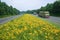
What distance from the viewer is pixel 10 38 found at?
7.94 m

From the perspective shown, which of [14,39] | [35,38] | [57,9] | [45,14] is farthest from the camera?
[57,9]

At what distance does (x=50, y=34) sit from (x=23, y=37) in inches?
81.3

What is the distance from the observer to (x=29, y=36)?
8523mm

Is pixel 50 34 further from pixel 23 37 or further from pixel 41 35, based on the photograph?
pixel 23 37

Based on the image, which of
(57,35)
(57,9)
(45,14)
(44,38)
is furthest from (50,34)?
(57,9)

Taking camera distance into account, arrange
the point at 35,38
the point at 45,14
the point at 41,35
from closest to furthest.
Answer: the point at 35,38 → the point at 41,35 → the point at 45,14

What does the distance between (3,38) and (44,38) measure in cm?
190

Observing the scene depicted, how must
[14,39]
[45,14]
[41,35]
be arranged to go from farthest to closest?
1. [45,14]
2. [41,35]
3. [14,39]

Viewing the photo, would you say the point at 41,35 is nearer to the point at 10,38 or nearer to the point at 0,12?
the point at 10,38

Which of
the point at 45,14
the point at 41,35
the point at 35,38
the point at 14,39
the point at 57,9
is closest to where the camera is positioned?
the point at 14,39

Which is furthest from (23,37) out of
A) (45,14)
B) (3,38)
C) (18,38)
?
(45,14)

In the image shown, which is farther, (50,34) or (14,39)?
(50,34)

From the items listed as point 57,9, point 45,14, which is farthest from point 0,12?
point 45,14

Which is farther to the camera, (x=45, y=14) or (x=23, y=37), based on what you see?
(x=45, y=14)
